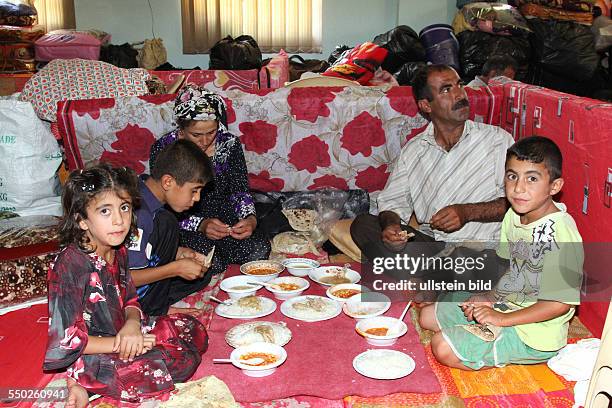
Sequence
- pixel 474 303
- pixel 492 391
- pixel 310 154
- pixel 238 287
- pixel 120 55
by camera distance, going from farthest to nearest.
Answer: pixel 120 55 → pixel 310 154 → pixel 238 287 → pixel 474 303 → pixel 492 391

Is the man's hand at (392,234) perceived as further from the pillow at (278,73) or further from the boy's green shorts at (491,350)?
the pillow at (278,73)

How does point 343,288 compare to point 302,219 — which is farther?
point 302,219

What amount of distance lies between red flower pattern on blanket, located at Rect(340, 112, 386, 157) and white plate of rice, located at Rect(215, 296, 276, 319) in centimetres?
117

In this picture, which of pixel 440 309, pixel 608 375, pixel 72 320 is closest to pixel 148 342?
pixel 72 320

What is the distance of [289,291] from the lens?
8.41ft

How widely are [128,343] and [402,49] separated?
421 cm

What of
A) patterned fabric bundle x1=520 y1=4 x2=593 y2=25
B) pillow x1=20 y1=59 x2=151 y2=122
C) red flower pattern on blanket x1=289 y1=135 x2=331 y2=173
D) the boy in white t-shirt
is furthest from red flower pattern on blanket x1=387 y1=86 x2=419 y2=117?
patterned fabric bundle x1=520 y1=4 x2=593 y2=25

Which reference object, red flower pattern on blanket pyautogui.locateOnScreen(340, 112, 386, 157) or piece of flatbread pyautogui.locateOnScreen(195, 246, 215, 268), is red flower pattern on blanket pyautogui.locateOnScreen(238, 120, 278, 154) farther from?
piece of flatbread pyautogui.locateOnScreen(195, 246, 215, 268)

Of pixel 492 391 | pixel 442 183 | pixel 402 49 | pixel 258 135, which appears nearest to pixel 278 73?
pixel 402 49

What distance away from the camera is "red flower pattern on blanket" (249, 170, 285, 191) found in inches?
136

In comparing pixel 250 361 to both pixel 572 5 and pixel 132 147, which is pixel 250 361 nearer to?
pixel 132 147

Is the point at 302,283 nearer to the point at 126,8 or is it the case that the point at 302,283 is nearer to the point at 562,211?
the point at 562,211

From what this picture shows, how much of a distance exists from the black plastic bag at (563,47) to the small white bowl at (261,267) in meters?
3.67

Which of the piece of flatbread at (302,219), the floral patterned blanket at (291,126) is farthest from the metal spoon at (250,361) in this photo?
the floral patterned blanket at (291,126)
